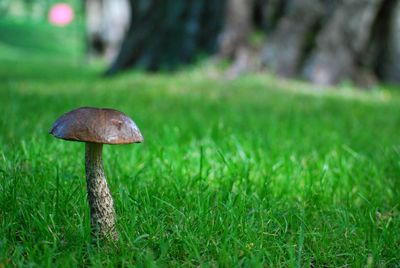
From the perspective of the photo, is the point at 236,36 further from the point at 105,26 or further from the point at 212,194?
the point at 105,26

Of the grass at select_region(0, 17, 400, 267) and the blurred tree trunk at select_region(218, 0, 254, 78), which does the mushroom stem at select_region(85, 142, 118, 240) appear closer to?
the grass at select_region(0, 17, 400, 267)

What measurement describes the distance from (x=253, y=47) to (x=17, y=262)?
18.7 ft

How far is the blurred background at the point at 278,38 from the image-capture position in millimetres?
6633

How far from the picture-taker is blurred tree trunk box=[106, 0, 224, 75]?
22.7 feet

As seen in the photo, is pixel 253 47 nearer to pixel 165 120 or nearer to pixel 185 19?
pixel 185 19

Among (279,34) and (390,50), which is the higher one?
(279,34)

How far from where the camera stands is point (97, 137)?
4.49ft

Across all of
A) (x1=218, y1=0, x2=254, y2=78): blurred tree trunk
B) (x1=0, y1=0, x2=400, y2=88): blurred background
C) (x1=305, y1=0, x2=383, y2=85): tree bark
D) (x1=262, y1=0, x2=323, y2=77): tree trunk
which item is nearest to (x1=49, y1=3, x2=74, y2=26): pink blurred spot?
(x1=0, y1=0, x2=400, y2=88): blurred background

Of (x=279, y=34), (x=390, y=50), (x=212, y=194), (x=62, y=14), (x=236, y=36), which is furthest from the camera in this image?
(x=62, y=14)

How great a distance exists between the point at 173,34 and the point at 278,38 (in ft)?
5.30

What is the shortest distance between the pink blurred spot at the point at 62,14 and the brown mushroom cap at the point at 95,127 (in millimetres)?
53161

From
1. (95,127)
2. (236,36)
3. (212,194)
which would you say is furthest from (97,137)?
(236,36)

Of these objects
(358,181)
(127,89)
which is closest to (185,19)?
(127,89)

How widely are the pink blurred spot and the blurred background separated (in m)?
47.2
